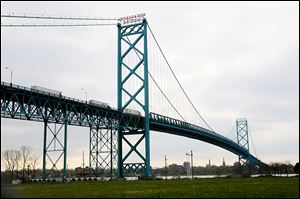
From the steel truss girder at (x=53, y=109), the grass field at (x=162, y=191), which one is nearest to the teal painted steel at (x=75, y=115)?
the steel truss girder at (x=53, y=109)

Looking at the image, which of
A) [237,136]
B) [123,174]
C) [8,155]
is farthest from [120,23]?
[237,136]

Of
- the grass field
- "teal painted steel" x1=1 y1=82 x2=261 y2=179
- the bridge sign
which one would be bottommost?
the grass field

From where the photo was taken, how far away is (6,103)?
51.3 metres

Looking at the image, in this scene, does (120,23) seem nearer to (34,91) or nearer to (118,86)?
(118,86)

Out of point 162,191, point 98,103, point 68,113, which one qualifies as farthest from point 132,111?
point 162,191

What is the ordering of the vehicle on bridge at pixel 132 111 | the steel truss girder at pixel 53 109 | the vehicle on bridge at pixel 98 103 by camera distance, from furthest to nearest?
the vehicle on bridge at pixel 132 111 < the vehicle on bridge at pixel 98 103 < the steel truss girder at pixel 53 109

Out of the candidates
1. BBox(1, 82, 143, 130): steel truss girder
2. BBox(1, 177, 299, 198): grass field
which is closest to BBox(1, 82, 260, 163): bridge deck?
BBox(1, 82, 143, 130): steel truss girder

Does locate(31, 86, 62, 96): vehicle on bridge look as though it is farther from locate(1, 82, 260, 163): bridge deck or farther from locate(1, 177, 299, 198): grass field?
locate(1, 177, 299, 198): grass field

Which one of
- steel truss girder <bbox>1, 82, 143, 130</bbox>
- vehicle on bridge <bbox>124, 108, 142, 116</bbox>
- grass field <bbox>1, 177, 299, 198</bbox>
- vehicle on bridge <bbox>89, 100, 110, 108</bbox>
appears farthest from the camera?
vehicle on bridge <bbox>124, 108, 142, 116</bbox>

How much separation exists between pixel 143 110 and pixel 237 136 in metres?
88.0

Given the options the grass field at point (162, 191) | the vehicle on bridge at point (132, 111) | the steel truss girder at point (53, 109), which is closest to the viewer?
the grass field at point (162, 191)

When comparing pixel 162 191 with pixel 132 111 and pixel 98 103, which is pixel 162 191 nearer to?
pixel 98 103

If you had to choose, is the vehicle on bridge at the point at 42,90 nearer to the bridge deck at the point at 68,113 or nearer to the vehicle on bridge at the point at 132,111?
the bridge deck at the point at 68,113

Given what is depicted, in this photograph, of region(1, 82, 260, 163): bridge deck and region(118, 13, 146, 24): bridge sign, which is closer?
region(1, 82, 260, 163): bridge deck
